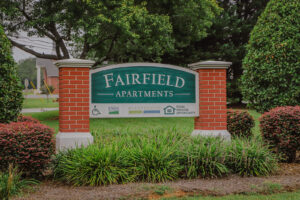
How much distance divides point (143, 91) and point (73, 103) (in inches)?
60.5

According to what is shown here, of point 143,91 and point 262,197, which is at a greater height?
point 143,91

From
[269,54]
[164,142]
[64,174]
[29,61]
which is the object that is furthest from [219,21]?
[29,61]

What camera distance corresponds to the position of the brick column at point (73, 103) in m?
6.71

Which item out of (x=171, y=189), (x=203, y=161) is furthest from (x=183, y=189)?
(x=203, y=161)

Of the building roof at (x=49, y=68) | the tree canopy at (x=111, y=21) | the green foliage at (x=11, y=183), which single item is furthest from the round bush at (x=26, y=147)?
the building roof at (x=49, y=68)

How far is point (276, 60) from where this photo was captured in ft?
28.1

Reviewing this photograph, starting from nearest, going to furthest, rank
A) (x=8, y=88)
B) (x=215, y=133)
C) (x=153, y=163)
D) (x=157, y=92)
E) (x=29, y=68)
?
(x=153, y=163) < (x=8, y=88) < (x=215, y=133) < (x=157, y=92) < (x=29, y=68)

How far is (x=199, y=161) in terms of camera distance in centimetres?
605

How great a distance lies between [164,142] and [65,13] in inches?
408

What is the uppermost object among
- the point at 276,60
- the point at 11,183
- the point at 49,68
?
the point at 49,68

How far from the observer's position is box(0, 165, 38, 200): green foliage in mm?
4809

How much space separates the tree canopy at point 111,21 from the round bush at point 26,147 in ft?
28.0

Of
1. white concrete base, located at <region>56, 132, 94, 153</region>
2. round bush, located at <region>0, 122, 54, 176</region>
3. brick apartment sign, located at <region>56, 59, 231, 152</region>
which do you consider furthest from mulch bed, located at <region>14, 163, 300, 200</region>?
brick apartment sign, located at <region>56, 59, 231, 152</region>

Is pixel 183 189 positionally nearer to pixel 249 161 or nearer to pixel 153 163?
pixel 153 163
